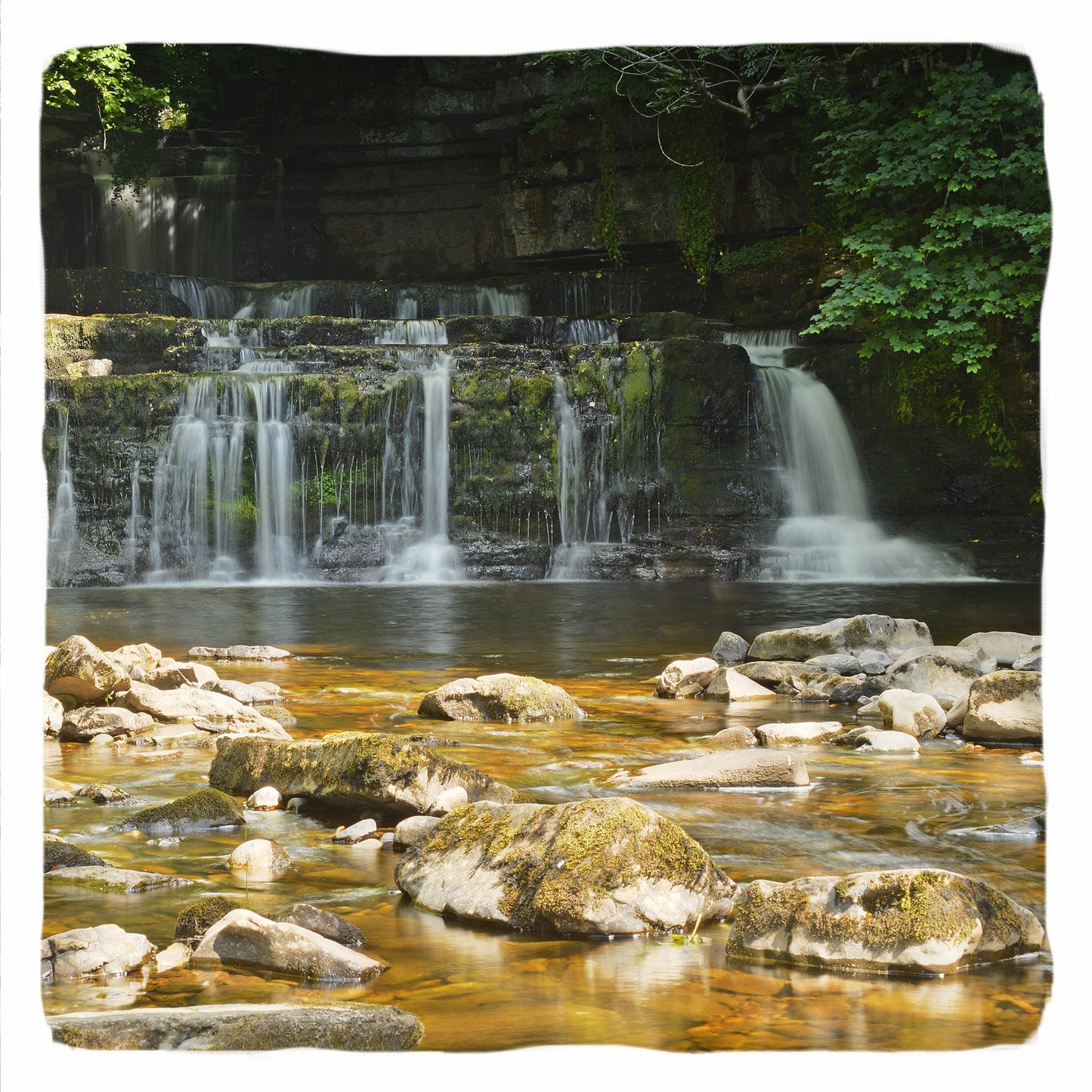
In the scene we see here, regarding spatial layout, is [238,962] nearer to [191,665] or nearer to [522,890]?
[522,890]

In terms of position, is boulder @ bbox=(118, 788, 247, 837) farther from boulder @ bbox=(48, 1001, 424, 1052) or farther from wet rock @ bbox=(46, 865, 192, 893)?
boulder @ bbox=(48, 1001, 424, 1052)

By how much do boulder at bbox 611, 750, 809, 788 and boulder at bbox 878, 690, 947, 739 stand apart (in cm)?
98

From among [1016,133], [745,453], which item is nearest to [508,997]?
[1016,133]

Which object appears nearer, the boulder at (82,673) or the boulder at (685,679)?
the boulder at (82,673)

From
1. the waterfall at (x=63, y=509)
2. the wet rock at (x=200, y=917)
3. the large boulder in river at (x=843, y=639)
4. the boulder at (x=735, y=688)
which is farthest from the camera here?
the waterfall at (x=63, y=509)

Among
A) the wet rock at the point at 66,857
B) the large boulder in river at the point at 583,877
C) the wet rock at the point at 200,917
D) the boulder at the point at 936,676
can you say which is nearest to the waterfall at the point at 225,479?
the boulder at the point at 936,676

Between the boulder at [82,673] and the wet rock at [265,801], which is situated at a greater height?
the boulder at [82,673]

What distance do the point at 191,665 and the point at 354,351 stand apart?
10.6 meters

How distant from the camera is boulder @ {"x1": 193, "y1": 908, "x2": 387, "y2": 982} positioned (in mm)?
2074

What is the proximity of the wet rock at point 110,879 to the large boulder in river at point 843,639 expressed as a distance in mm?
4358

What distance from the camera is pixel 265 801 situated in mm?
3396

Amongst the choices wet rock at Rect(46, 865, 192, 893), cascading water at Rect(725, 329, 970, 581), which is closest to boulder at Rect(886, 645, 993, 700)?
wet rock at Rect(46, 865, 192, 893)

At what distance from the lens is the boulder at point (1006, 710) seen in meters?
4.21

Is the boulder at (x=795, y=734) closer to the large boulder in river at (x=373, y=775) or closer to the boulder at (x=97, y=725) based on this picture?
the large boulder in river at (x=373, y=775)
